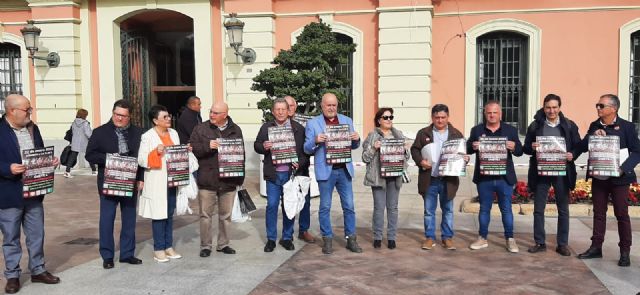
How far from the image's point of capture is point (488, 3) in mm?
13555

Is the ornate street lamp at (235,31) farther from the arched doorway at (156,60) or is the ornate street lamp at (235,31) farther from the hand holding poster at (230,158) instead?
the hand holding poster at (230,158)

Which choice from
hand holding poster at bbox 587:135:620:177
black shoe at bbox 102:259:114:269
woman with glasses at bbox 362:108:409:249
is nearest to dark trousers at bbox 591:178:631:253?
hand holding poster at bbox 587:135:620:177

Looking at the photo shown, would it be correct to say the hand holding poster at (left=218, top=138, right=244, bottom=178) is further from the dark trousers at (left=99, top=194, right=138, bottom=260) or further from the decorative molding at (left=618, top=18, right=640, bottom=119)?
the decorative molding at (left=618, top=18, right=640, bottom=119)

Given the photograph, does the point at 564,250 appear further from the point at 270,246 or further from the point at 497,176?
the point at 270,246

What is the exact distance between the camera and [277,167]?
646cm

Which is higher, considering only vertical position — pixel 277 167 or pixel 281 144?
pixel 281 144

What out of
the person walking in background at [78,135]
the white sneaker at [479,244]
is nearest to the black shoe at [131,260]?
the white sneaker at [479,244]

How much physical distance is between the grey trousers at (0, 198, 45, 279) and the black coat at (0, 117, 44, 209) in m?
0.10

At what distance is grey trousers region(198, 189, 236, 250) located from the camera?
6.23 m

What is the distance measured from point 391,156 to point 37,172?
Answer: 362 cm

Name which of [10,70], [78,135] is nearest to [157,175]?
[78,135]

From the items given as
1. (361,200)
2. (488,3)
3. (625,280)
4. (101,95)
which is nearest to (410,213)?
(361,200)

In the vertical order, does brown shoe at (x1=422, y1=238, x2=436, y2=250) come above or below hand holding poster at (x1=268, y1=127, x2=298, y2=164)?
below

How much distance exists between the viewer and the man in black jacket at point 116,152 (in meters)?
5.64
